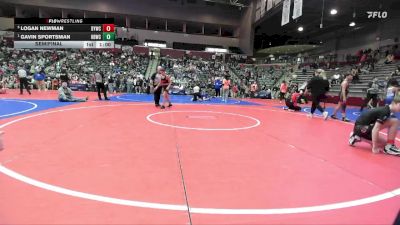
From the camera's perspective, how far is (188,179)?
3.28 meters

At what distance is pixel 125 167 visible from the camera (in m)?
3.63

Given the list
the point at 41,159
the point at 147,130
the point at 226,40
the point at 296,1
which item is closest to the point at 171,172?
the point at 41,159

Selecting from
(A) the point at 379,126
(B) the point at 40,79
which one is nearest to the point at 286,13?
(A) the point at 379,126

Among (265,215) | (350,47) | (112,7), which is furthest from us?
(112,7)

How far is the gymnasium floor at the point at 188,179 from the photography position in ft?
8.04

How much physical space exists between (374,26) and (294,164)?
→ 30.2 metres

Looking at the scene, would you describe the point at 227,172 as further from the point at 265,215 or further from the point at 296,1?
the point at 296,1

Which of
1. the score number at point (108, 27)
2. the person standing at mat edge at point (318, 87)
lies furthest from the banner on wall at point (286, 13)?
the score number at point (108, 27)

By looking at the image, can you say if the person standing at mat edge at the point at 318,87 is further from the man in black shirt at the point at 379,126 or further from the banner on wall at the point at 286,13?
the banner on wall at the point at 286,13

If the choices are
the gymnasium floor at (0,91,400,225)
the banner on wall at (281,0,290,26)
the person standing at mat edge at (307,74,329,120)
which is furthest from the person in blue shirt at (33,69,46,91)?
the person standing at mat edge at (307,74,329,120)
